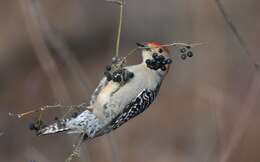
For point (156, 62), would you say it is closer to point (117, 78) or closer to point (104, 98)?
point (117, 78)

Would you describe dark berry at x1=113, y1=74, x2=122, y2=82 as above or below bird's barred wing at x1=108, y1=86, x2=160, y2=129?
above

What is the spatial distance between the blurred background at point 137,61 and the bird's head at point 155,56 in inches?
146

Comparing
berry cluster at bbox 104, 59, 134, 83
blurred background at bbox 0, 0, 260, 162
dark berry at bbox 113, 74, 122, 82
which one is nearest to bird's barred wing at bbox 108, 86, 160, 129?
berry cluster at bbox 104, 59, 134, 83

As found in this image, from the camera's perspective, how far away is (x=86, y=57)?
1368 centimetres

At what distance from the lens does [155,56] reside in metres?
4.95

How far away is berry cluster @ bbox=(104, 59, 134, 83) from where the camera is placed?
4525 millimetres

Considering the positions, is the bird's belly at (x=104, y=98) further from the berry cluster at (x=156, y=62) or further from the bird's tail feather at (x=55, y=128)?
the berry cluster at (x=156, y=62)

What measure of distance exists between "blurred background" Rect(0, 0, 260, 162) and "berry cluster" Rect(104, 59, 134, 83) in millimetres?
3851

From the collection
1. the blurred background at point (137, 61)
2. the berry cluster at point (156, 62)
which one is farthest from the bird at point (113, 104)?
the blurred background at point (137, 61)

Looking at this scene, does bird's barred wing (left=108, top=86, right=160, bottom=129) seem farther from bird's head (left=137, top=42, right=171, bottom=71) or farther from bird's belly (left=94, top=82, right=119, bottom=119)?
bird's head (left=137, top=42, right=171, bottom=71)

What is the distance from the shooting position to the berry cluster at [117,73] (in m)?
4.53

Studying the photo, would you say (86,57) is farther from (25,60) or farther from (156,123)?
(156,123)

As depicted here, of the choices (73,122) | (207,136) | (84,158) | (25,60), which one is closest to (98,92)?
(73,122)

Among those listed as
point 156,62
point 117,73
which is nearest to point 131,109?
point 156,62
